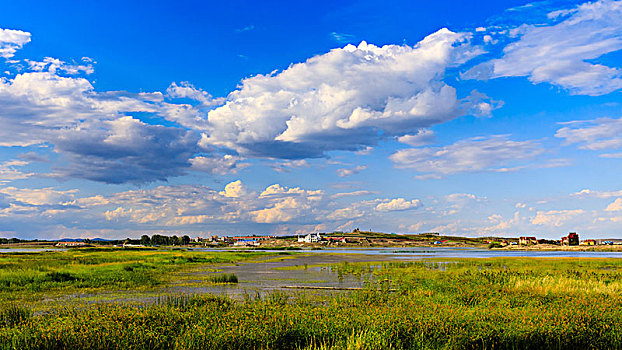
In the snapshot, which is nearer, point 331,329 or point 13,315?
point 331,329

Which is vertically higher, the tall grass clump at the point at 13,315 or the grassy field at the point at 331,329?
the grassy field at the point at 331,329

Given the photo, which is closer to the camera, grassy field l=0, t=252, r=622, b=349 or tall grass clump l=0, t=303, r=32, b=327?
grassy field l=0, t=252, r=622, b=349

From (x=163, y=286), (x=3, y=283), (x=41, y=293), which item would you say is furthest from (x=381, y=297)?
(x=3, y=283)

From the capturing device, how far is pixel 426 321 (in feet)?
48.5

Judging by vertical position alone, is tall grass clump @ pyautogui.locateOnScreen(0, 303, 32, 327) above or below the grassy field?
below

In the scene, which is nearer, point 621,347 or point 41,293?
point 621,347

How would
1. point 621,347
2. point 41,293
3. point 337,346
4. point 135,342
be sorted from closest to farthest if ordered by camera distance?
point 337,346 → point 135,342 → point 621,347 → point 41,293

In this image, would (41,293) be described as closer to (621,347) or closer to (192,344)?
(192,344)

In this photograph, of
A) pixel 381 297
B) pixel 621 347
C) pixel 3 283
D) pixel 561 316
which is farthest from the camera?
pixel 3 283

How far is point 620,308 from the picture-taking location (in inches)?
701

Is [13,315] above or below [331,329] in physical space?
below

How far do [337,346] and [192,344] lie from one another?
4.14m

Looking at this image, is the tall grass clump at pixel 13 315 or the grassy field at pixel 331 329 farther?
the tall grass clump at pixel 13 315

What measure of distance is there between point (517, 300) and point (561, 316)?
5.74 meters
